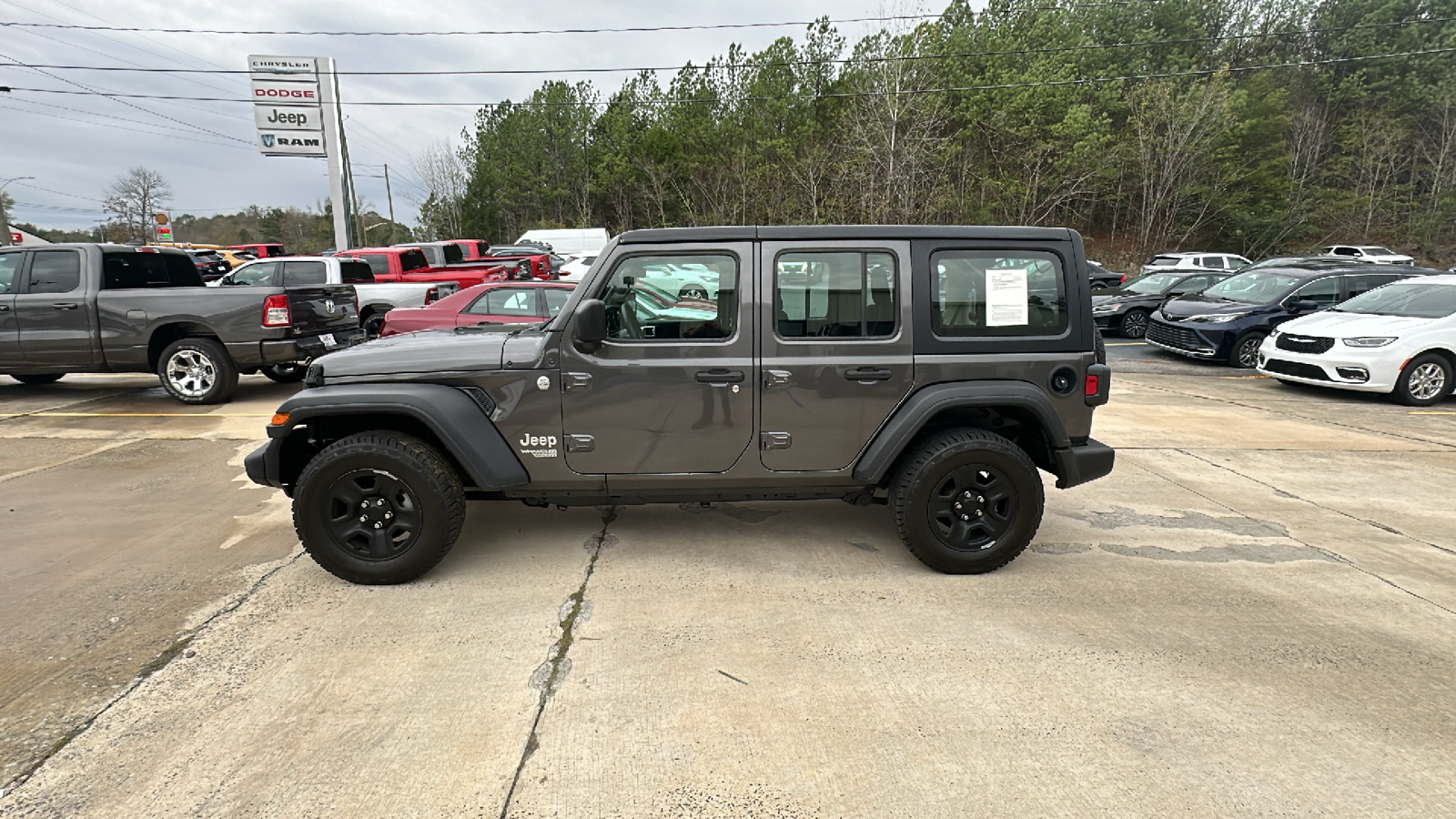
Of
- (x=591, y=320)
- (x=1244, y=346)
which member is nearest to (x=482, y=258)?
(x=1244, y=346)

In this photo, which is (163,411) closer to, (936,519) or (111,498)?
(111,498)

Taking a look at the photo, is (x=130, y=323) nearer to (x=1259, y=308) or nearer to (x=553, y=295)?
(x=553, y=295)

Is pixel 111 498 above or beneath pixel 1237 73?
beneath

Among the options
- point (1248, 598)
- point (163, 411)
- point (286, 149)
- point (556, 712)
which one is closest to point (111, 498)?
point (163, 411)

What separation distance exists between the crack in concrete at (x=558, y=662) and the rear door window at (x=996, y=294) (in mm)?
2234

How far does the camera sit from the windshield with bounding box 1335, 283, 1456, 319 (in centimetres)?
884

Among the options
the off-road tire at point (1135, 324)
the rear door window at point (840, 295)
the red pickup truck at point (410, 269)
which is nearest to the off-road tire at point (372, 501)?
the rear door window at point (840, 295)

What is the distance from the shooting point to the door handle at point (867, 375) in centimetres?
360

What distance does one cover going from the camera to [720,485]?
147 inches

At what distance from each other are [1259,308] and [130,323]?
15756 mm

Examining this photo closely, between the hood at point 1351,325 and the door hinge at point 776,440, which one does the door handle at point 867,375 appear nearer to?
the door hinge at point 776,440

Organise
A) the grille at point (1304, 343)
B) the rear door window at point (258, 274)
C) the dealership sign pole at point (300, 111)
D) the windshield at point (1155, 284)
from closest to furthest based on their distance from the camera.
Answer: the grille at point (1304, 343) → the rear door window at point (258, 274) → the windshield at point (1155, 284) → the dealership sign pole at point (300, 111)

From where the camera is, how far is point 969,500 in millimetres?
3721

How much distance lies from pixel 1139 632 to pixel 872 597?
119 cm
